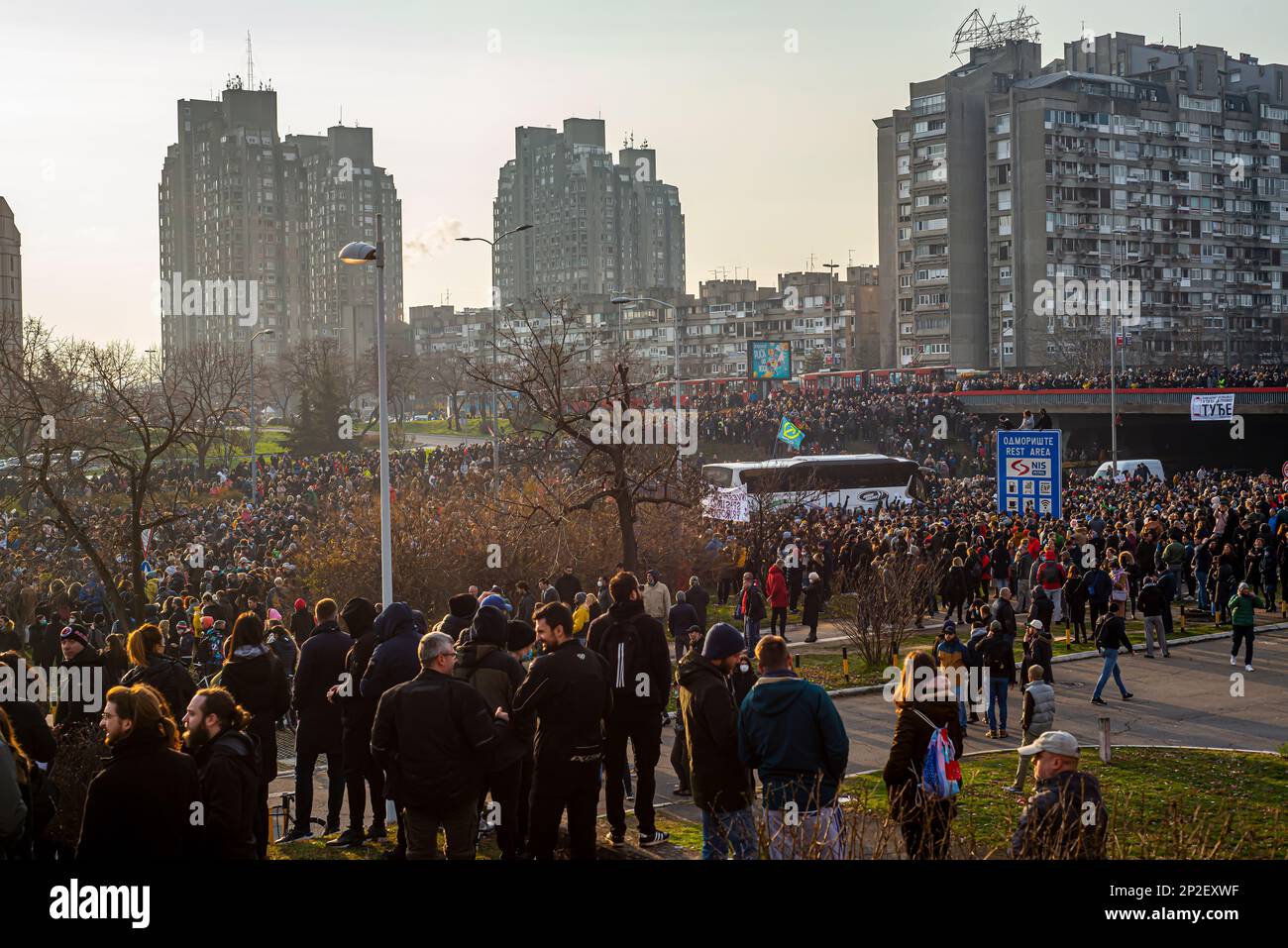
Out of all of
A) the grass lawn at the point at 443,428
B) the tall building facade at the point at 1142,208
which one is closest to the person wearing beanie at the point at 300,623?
the grass lawn at the point at 443,428

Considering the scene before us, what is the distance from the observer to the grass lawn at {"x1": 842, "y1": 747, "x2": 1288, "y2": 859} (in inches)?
432

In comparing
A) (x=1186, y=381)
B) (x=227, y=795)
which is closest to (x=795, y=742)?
(x=227, y=795)

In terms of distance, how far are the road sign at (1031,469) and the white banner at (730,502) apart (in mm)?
Result: 16932

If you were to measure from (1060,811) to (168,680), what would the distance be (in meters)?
5.66

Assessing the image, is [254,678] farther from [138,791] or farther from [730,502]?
[730,502]

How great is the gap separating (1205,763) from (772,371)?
237 ft

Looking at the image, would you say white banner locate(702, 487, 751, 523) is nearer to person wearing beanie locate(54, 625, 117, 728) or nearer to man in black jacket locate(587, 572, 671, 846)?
person wearing beanie locate(54, 625, 117, 728)

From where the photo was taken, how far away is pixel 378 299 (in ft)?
51.8

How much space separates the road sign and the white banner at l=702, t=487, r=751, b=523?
16932mm

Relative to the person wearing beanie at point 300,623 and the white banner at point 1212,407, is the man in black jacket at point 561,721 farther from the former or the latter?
the white banner at point 1212,407

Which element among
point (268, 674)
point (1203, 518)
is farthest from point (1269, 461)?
point (268, 674)

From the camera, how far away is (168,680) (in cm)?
902

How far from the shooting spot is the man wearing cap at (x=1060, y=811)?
6.80 metres
